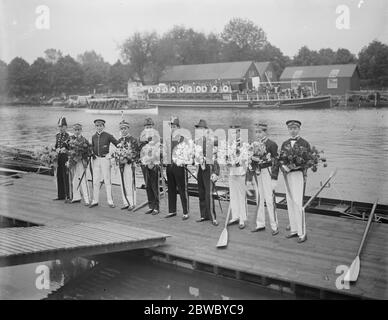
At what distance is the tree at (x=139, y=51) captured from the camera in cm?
1031

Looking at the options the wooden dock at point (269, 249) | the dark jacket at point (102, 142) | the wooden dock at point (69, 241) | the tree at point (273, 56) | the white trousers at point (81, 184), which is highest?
the tree at point (273, 56)

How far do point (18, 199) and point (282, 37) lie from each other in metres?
6.74

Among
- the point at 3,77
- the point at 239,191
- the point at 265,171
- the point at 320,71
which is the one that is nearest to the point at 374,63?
the point at 320,71

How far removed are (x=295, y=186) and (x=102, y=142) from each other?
422cm

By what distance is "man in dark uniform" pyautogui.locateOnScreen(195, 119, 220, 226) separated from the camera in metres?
8.33

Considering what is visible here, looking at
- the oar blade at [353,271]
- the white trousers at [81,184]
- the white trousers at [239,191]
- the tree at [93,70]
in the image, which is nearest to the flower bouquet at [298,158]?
the white trousers at [239,191]

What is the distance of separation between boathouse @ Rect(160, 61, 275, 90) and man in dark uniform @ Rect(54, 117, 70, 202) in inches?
99.2

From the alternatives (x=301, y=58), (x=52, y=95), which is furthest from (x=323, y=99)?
(x=52, y=95)

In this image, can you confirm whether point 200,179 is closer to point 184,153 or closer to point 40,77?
point 184,153

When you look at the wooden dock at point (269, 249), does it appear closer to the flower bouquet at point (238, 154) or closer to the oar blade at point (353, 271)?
the oar blade at point (353, 271)

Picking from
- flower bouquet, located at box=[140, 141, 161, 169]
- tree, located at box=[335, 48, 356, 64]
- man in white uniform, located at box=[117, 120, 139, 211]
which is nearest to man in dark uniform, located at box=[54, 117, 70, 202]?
man in white uniform, located at box=[117, 120, 139, 211]

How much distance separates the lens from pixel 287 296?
590cm

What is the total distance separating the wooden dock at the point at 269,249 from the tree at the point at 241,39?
10.9 ft

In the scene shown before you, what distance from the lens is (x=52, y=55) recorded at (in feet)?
37.1
